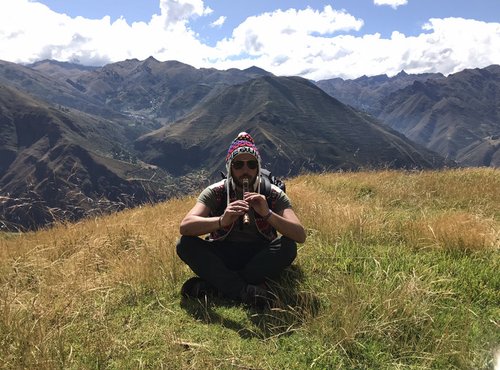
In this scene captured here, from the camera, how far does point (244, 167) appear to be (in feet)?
18.8

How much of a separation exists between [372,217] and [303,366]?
4.99 meters

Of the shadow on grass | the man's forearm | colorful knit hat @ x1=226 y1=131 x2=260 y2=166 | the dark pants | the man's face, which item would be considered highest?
colorful knit hat @ x1=226 y1=131 x2=260 y2=166

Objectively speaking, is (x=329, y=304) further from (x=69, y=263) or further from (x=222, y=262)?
(x=69, y=263)

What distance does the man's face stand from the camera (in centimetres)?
568

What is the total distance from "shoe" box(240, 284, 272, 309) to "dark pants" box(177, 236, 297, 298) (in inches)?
5.2

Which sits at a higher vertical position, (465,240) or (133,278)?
(465,240)

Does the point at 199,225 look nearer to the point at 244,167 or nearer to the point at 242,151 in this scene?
the point at 244,167

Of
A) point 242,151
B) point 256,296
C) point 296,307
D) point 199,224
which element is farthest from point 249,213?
point 296,307

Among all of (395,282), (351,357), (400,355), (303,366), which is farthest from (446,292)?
(303,366)

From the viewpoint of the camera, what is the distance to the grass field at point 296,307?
13.2 ft

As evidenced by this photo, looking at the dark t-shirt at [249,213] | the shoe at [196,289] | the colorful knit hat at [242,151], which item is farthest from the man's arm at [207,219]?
the shoe at [196,289]

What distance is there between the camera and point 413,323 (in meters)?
4.37

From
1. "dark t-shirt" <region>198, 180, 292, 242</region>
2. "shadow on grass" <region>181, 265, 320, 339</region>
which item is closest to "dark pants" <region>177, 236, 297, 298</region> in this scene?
"shadow on grass" <region>181, 265, 320, 339</region>

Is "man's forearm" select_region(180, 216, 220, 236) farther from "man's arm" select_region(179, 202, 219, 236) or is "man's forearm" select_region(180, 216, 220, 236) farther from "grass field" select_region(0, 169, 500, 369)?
"grass field" select_region(0, 169, 500, 369)
